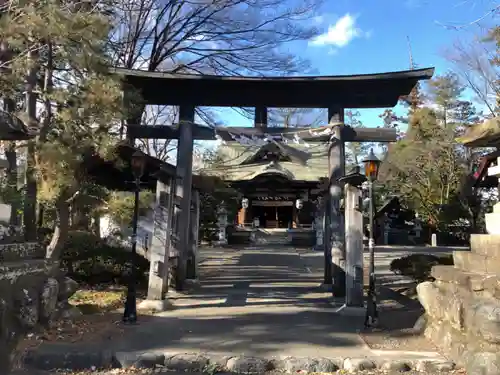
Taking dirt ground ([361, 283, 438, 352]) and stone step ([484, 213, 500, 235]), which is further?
dirt ground ([361, 283, 438, 352])

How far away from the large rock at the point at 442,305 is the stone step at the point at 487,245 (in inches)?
28.7

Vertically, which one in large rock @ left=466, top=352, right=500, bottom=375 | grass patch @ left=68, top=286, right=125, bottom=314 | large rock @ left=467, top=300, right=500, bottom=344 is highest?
large rock @ left=467, top=300, right=500, bottom=344

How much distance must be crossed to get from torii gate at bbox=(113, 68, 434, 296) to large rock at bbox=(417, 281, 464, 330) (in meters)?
3.59

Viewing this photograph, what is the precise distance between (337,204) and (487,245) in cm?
522

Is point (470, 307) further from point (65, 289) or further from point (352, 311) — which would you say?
point (65, 289)

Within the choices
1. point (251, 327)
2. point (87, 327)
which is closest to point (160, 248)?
point (87, 327)

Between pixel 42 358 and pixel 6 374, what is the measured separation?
1.42 m

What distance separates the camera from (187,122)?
450 inches

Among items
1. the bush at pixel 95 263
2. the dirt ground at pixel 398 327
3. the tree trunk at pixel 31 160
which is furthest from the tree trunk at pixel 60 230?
the dirt ground at pixel 398 327

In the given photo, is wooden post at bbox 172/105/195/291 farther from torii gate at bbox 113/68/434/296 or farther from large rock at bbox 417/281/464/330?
large rock at bbox 417/281/464/330

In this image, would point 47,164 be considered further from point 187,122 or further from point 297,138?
point 297,138

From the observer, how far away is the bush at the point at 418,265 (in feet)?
42.7

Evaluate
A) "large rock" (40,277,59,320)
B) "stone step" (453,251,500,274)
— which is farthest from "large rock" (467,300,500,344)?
"large rock" (40,277,59,320)

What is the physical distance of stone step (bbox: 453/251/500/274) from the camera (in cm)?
577
